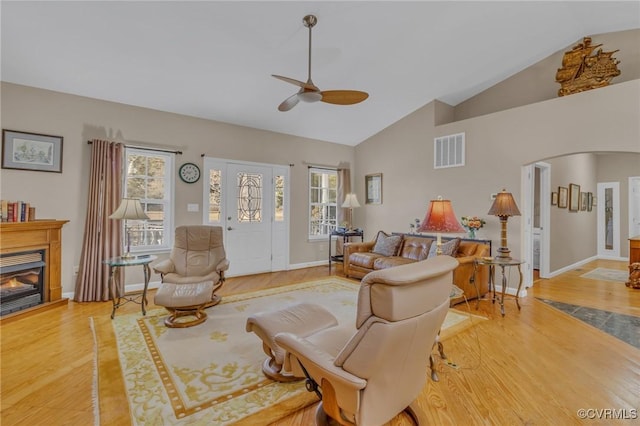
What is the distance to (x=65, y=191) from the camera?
3895 millimetres

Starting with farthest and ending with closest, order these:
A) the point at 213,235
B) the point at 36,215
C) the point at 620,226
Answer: the point at 620,226, the point at 213,235, the point at 36,215

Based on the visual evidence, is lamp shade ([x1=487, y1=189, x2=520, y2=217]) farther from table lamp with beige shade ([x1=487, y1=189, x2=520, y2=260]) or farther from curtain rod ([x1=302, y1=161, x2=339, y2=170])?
curtain rod ([x1=302, y1=161, x2=339, y2=170])

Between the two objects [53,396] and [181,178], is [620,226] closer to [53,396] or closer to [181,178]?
[181,178]

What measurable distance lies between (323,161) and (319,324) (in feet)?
15.0

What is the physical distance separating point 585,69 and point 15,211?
716 centimetres

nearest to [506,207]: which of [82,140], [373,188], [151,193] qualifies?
[373,188]

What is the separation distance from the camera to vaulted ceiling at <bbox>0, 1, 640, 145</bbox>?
2.90 meters

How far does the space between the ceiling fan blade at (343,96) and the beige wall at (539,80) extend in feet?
9.85

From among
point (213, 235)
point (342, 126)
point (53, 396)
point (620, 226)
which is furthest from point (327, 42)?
point (620, 226)

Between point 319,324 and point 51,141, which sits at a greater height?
point 51,141

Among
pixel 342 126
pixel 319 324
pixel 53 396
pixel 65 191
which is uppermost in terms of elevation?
pixel 342 126

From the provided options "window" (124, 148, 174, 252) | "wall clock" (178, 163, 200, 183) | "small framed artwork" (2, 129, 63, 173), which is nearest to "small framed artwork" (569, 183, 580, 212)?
"wall clock" (178, 163, 200, 183)

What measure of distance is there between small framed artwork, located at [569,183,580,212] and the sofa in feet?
10.6

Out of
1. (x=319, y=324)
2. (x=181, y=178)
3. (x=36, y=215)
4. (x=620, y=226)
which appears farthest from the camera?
(x=620, y=226)
